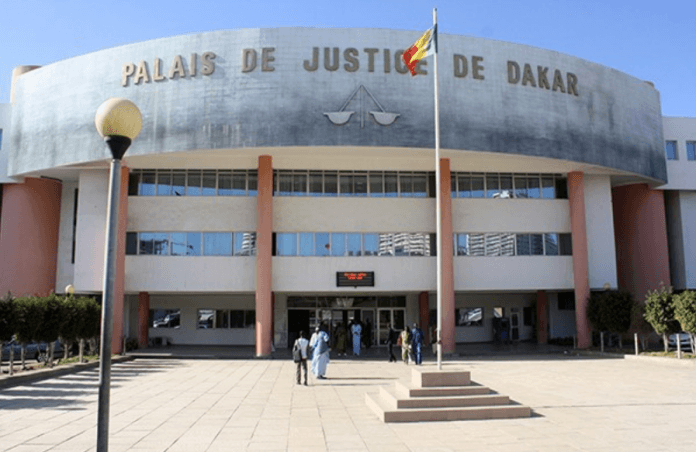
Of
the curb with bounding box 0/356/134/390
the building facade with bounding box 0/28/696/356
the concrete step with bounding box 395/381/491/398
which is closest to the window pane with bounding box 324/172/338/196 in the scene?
the building facade with bounding box 0/28/696/356

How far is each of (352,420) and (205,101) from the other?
1834cm

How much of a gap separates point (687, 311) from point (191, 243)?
71.3 feet

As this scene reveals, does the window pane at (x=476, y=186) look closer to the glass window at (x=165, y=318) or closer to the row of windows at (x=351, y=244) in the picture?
the row of windows at (x=351, y=244)

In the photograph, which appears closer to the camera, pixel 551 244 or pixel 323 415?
pixel 323 415

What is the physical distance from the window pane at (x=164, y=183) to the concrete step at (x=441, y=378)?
20.6 m

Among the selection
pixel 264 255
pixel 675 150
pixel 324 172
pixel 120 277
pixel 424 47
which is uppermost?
pixel 675 150

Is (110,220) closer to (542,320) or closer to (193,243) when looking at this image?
(193,243)

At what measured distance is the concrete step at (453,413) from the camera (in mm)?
12109

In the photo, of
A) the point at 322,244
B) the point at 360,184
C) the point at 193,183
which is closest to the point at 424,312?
the point at 322,244

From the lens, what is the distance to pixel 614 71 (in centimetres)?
3127

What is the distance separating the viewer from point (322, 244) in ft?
97.9

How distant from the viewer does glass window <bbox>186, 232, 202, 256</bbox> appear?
29766mm

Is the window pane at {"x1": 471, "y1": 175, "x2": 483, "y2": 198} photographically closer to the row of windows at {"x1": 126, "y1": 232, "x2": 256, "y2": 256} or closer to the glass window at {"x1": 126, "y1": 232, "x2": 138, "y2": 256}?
the row of windows at {"x1": 126, "y1": 232, "x2": 256, "y2": 256}

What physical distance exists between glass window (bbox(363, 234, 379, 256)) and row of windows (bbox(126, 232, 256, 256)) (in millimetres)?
5484
